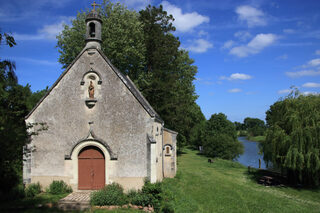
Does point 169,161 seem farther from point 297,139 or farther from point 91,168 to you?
point 297,139

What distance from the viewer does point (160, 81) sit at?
27.2 m

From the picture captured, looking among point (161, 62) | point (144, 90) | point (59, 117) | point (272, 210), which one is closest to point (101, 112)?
point (59, 117)

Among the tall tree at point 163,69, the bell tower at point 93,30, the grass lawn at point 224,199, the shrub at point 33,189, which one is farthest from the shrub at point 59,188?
the tall tree at point 163,69

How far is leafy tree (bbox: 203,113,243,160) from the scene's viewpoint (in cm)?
3988

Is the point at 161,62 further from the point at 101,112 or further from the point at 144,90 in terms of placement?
the point at 101,112

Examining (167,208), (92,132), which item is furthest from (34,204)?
(167,208)

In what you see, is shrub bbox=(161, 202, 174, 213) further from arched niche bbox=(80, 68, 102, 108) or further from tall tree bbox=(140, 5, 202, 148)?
tall tree bbox=(140, 5, 202, 148)

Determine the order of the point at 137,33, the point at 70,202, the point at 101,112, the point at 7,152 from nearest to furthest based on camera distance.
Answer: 1. the point at 7,152
2. the point at 70,202
3. the point at 101,112
4. the point at 137,33

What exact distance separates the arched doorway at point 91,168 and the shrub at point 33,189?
2352 millimetres

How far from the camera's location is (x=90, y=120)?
13.6m

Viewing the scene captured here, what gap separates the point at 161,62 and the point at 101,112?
16.1 m

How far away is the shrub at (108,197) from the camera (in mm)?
11609

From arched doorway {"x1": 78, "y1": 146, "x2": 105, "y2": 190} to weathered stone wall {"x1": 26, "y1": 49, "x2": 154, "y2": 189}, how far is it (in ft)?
2.37

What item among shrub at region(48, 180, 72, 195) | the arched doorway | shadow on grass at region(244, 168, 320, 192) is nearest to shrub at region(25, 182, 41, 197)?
shrub at region(48, 180, 72, 195)
